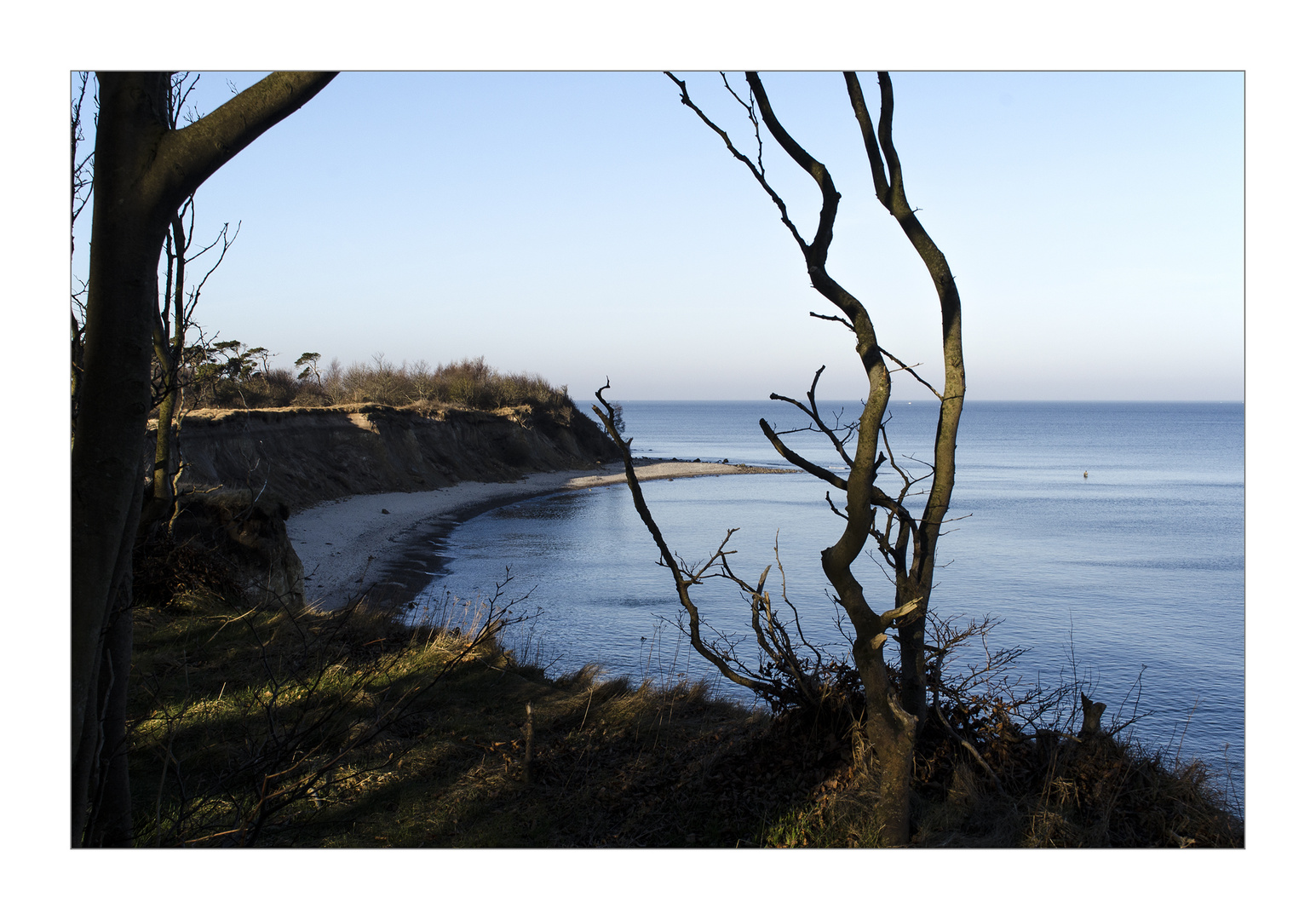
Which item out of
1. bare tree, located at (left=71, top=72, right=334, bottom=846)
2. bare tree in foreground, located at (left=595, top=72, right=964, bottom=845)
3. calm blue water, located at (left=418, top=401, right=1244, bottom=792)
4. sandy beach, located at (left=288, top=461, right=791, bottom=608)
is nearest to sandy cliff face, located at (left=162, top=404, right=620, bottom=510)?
sandy beach, located at (left=288, top=461, right=791, bottom=608)

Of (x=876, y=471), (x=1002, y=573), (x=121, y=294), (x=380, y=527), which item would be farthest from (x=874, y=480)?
(x=380, y=527)

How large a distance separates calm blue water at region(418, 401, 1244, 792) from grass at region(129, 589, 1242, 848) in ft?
14.1

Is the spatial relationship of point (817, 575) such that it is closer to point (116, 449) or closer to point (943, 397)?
point (943, 397)

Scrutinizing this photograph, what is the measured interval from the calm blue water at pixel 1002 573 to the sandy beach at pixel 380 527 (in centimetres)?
130

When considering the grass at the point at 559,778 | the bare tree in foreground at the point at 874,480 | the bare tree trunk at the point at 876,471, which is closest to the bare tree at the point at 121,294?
the grass at the point at 559,778

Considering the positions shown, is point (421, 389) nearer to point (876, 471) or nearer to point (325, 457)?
point (325, 457)

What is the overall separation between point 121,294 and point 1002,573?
24.1 meters

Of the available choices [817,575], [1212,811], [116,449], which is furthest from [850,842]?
[817,575]

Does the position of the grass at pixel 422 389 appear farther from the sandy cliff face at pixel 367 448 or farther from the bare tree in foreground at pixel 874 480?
the bare tree in foreground at pixel 874 480

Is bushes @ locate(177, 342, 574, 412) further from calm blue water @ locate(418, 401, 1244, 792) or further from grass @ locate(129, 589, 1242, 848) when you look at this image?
grass @ locate(129, 589, 1242, 848)

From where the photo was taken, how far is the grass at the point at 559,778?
468cm

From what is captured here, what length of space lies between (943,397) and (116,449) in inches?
149

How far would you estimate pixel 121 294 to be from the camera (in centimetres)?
263

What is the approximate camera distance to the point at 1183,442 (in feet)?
331
